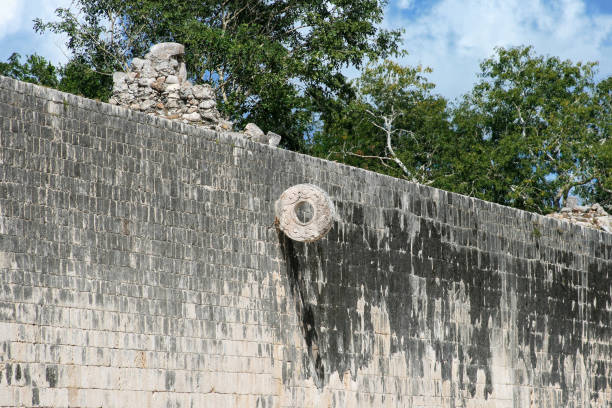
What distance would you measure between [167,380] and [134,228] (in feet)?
4.53

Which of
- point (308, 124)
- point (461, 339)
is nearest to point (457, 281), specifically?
point (461, 339)

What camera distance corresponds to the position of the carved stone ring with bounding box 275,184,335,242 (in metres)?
11.8

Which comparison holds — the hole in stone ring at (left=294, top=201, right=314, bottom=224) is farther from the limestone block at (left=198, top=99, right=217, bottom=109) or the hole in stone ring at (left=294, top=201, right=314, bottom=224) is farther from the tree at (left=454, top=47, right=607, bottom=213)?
the tree at (left=454, top=47, right=607, bottom=213)

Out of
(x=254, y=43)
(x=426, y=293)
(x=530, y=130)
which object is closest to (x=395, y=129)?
(x=530, y=130)

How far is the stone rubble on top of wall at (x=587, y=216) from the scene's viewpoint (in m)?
19.1

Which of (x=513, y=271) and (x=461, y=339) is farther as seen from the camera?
(x=513, y=271)

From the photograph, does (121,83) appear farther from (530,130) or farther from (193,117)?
(530,130)

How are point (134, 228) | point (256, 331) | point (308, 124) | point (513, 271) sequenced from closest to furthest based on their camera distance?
point (134, 228) < point (256, 331) < point (513, 271) < point (308, 124)

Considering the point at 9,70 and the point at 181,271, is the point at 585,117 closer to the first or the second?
the point at 9,70

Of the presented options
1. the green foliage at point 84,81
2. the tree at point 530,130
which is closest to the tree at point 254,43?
the green foliage at point 84,81

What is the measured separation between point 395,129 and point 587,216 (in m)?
16.6

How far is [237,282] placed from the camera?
11.4m

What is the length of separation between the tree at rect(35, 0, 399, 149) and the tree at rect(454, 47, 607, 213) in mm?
7504

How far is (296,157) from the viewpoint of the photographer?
12.4 m
